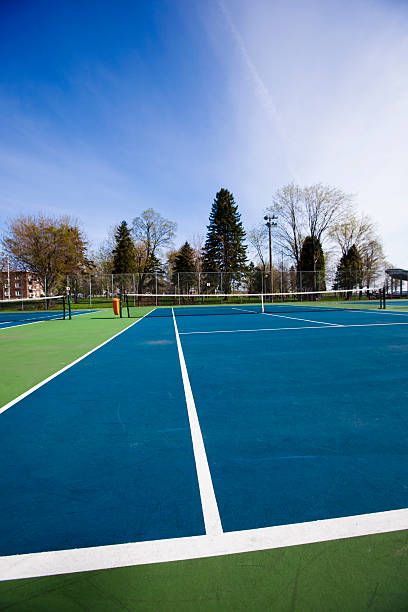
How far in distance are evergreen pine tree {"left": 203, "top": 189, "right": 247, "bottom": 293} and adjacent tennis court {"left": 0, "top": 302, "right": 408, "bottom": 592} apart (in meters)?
54.3

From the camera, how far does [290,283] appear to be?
43.1 m

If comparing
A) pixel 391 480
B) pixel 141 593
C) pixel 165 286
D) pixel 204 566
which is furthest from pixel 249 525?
pixel 165 286

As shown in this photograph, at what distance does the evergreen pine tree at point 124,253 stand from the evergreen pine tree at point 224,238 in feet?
41.8

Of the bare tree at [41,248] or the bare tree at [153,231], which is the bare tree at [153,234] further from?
the bare tree at [41,248]

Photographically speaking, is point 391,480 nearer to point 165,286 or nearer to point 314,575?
point 314,575

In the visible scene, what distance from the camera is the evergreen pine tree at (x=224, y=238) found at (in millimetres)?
58438

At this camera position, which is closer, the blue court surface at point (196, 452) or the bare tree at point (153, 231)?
the blue court surface at point (196, 452)

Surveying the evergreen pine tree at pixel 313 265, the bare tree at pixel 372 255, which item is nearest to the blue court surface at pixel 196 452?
the evergreen pine tree at pixel 313 265

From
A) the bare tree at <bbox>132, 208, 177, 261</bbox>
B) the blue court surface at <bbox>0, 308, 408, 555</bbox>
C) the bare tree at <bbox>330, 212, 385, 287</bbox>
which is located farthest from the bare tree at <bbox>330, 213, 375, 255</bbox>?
the blue court surface at <bbox>0, 308, 408, 555</bbox>

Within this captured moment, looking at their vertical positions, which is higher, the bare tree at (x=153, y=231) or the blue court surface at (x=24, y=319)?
the bare tree at (x=153, y=231)

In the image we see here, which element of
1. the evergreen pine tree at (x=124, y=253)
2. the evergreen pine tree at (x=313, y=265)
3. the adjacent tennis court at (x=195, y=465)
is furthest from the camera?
the evergreen pine tree at (x=124, y=253)

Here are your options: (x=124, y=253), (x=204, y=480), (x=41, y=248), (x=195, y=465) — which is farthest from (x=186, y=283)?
(x=204, y=480)

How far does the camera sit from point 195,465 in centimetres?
273

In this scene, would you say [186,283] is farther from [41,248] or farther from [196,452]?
[196,452]
